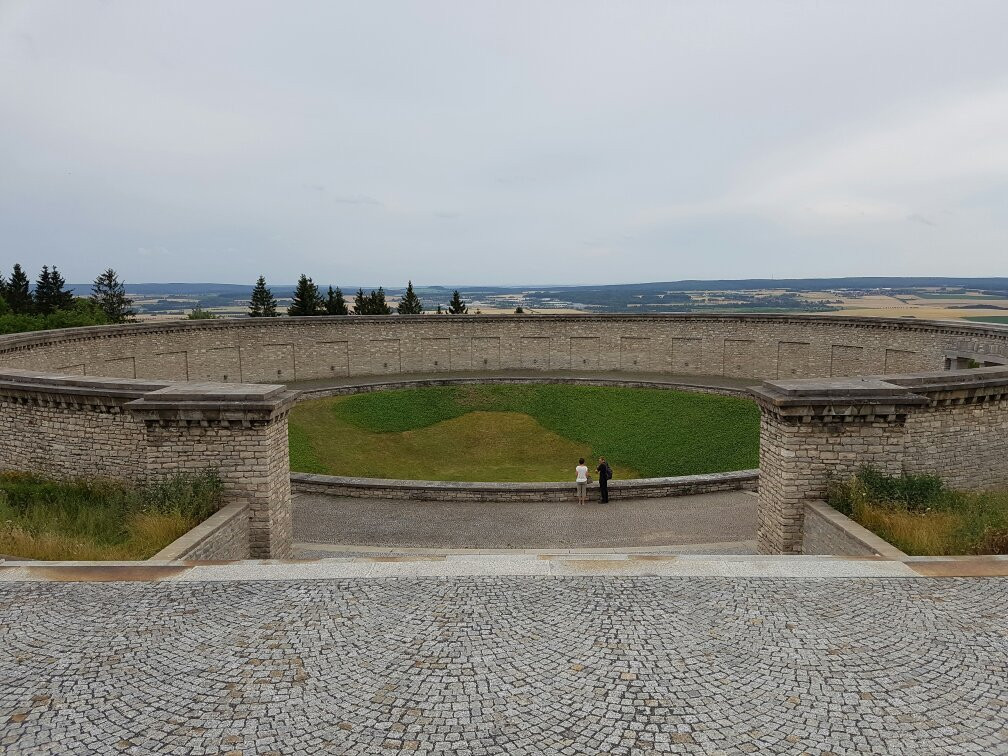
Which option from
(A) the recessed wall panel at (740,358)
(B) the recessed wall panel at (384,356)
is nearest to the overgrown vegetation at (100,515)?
(B) the recessed wall panel at (384,356)

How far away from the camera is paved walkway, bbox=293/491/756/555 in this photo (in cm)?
1295

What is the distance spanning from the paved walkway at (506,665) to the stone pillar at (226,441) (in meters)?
3.06

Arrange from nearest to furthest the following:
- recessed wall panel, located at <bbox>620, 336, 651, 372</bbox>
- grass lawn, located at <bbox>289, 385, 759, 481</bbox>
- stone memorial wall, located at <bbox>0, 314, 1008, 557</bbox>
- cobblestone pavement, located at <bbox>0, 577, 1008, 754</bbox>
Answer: cobblestone pavement, located at <bbox>0, 577, 1008, 754</bbox> < stone memorial wall, located at <bbox>0, 314, 1008, 557</bbox> < grass lawn, located at <bbox>289, 385, 759, 481</bbox> < recessed wall panel, located at <bbox>620, 336, 651, 372</bbox>

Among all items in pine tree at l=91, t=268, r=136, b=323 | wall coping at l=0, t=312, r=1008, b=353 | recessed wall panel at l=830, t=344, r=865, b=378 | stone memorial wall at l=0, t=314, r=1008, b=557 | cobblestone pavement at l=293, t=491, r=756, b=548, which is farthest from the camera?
pine tree at l=91, t=268, r=136, b=323

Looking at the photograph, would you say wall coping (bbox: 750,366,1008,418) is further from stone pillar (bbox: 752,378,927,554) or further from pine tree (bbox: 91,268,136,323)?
pine tree (bbox: 91,268,136,323)

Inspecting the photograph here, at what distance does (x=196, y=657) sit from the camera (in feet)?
18.6

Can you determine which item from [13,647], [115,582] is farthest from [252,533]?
[13,647]

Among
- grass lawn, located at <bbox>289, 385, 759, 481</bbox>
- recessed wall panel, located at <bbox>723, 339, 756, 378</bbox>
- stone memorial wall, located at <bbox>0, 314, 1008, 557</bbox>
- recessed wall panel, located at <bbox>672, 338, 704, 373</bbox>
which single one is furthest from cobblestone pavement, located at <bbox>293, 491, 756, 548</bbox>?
recessed wall panel, located at <bbox>672, 338, 704, 373</bbox>

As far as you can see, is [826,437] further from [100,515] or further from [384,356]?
[384,356]

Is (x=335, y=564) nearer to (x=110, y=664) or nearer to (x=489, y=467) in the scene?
(x=110, y=664)

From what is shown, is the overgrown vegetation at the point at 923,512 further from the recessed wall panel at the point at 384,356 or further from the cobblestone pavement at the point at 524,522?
the recessed wall panel at the point at 384,356

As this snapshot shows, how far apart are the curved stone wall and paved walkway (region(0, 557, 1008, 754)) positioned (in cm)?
2368

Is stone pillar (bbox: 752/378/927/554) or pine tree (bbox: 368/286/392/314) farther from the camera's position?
pine tree (bbox: 368/286/392/314)

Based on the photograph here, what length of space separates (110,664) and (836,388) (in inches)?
407
